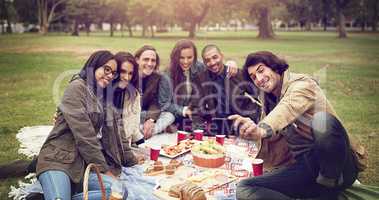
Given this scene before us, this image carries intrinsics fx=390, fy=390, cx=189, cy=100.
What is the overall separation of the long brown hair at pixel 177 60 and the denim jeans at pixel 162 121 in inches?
21.1

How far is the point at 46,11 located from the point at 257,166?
4645 cm

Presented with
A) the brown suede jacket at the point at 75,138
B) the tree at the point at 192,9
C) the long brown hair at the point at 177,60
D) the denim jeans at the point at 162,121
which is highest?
the tree at the point at 192,9

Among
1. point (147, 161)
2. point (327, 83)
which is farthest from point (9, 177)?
point (327, 83)

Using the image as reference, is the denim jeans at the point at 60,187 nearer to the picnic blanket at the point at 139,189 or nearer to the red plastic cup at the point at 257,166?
the picnic blanket at the point at 139,189

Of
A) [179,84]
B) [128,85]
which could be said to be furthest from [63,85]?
[128,85]

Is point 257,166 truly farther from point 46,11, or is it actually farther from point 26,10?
point 46,11

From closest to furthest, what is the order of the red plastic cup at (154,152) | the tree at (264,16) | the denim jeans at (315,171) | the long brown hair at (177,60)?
the denim jeans at (315,171) < the red plastic cup at (154,152) < the long brown hair at (177,60) < the tree at (264,16)

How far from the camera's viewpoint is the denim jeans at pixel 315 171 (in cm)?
336

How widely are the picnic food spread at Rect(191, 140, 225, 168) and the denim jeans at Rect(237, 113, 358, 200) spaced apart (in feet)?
2.36

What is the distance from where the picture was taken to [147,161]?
16.1 ft

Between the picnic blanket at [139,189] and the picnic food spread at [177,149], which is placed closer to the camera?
the picnic blanket at [139,189]

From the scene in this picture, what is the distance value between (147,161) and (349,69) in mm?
14250

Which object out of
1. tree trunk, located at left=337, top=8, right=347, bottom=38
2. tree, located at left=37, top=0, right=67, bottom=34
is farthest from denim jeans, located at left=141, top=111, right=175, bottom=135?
tree, located at left=37, top=0, right=67, bottom=34

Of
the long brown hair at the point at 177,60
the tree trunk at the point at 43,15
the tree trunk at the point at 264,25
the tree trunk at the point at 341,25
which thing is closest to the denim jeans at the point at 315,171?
the long brown hair at the point at 177,60
